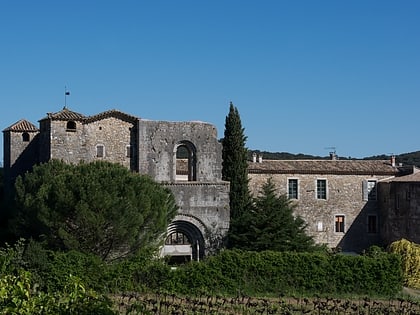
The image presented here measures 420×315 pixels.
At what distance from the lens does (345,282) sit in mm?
28047

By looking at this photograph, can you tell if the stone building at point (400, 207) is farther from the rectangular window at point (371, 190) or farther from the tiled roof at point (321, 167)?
the tiled roof at point (321, 167)

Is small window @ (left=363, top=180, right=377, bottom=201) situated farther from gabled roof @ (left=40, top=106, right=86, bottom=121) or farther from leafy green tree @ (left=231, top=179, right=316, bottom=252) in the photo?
gabled roof @ (left=40, top=106, right=86, bottom=121)

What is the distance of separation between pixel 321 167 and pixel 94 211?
64.9ft

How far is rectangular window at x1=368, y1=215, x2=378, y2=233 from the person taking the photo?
4375 centimetres


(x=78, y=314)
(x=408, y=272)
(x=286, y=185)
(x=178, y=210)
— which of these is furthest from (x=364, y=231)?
(x=78, y=314)

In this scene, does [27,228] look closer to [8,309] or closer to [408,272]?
[408,272]

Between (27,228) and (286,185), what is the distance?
18303mm

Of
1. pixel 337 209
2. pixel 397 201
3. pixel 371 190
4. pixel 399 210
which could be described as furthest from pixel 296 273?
pixel 371 190

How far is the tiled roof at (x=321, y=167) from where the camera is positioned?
42.4m

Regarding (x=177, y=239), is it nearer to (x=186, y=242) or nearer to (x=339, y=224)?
(x=186, y=242)

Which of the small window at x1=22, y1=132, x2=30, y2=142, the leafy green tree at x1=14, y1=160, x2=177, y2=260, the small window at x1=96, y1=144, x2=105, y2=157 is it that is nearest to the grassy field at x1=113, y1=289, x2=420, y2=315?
the leafy green tree at x1=14, y1=160, x2=177, y2=260

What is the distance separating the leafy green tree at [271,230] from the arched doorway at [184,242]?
207cm

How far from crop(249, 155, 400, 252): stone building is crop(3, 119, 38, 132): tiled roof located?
13841 mm

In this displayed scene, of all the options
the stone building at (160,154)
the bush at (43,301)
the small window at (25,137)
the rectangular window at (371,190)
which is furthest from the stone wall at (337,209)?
the bush at (43,301)
